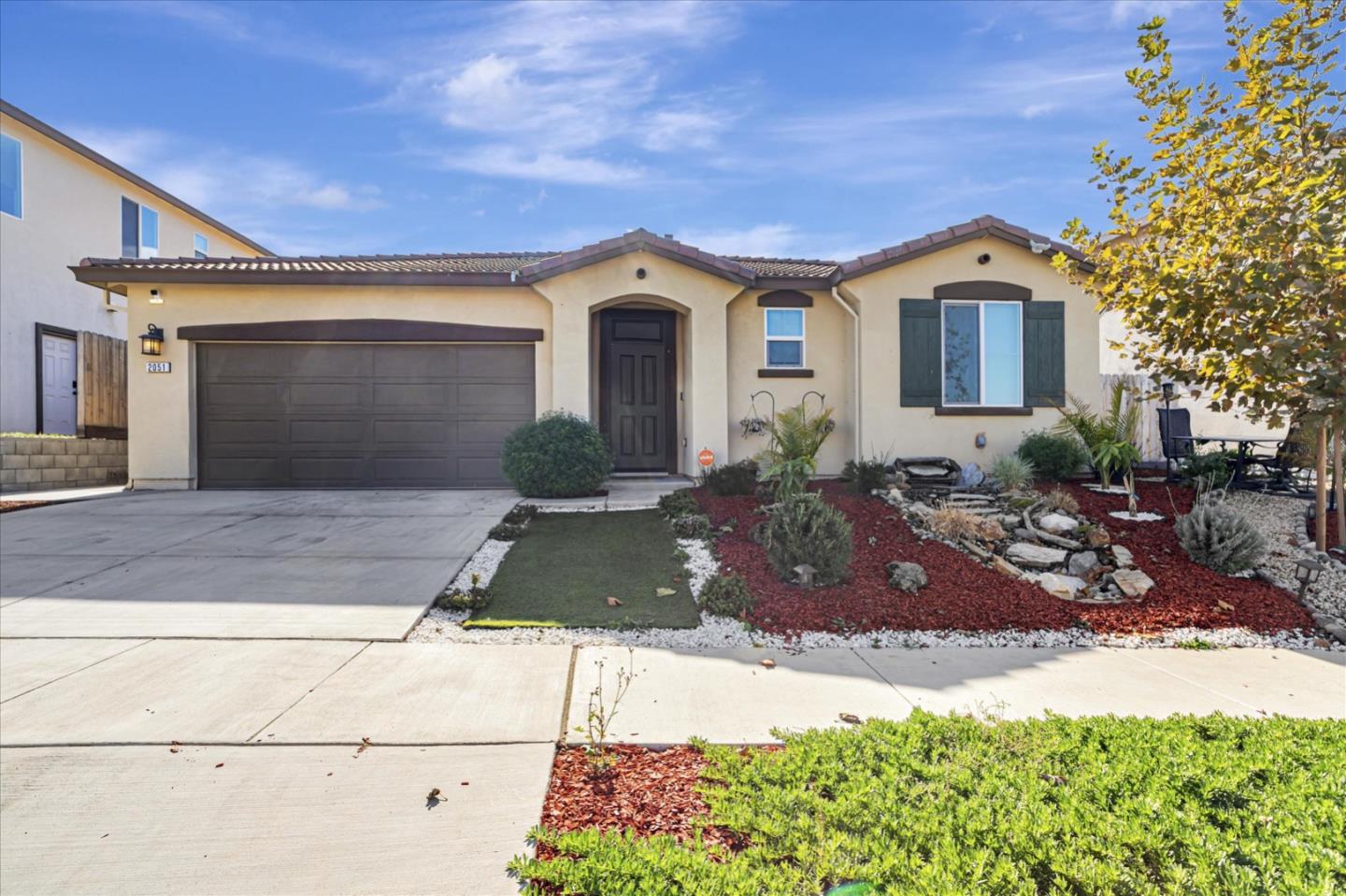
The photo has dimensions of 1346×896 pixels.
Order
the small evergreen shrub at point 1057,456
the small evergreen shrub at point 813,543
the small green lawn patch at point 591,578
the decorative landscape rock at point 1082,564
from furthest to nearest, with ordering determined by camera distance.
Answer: the small evergreen shrub at point 1057,456, the decorative landscape rock at point 1082,564, the small evergreen shrub at point 813,543, the small green lawn patch at point 591,578

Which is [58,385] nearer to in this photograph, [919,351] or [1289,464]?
[919,351]

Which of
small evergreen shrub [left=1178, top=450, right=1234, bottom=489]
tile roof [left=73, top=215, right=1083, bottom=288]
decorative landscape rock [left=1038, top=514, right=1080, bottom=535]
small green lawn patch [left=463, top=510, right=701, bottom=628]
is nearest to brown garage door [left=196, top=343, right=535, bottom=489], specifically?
tile roof [left=73, top=215, right=1083, bottom=288]

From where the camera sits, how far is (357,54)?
27.6 feet

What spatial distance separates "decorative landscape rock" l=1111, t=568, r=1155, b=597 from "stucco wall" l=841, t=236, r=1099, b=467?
14.7 ft

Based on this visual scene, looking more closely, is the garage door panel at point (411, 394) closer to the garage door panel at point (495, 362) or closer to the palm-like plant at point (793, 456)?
the garage door panel at point (495, 362)

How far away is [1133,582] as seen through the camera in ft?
19.2

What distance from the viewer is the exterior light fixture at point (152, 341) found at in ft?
34.5

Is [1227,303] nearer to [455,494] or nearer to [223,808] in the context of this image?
[223,808]

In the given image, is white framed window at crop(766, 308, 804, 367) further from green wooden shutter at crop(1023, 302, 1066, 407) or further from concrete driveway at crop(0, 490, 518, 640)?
concrete driveway at crop(0, 490, 518, 640)

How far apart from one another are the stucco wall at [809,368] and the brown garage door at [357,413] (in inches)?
133

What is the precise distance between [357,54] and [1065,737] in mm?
9986

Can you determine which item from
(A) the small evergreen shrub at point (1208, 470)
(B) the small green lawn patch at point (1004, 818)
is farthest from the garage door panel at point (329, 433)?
(A) the small evergreen shrub at point (1208, 470)

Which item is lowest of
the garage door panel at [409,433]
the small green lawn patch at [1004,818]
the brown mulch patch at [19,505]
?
the small green lawn patch at [1004,818]

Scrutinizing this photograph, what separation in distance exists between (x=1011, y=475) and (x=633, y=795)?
25.3ft
